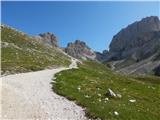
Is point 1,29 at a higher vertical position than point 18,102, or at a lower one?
higher

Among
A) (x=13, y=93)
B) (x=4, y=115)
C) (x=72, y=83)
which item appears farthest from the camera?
(x=72, y=83)

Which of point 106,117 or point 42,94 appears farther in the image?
point 42,94

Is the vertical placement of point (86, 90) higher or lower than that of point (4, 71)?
lower

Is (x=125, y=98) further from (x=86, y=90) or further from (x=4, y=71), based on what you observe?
(x=4, y=71)

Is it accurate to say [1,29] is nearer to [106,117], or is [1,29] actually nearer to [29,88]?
[29,88]

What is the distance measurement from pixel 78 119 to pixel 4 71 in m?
29.3

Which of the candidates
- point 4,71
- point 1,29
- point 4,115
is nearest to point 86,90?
point 4,115

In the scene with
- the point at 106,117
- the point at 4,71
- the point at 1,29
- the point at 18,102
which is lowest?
the point at 106,117

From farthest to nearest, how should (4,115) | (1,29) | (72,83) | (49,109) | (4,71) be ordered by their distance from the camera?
(1,29), (4,71), (72,83), (49,109), (4,115)

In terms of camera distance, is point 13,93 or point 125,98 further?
point 125,98

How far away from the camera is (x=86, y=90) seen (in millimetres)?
40000

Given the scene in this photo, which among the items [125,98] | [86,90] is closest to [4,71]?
[86,90]

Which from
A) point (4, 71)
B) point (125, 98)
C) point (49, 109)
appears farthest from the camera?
point (4, 71)

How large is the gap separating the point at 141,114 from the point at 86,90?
35.2ft
